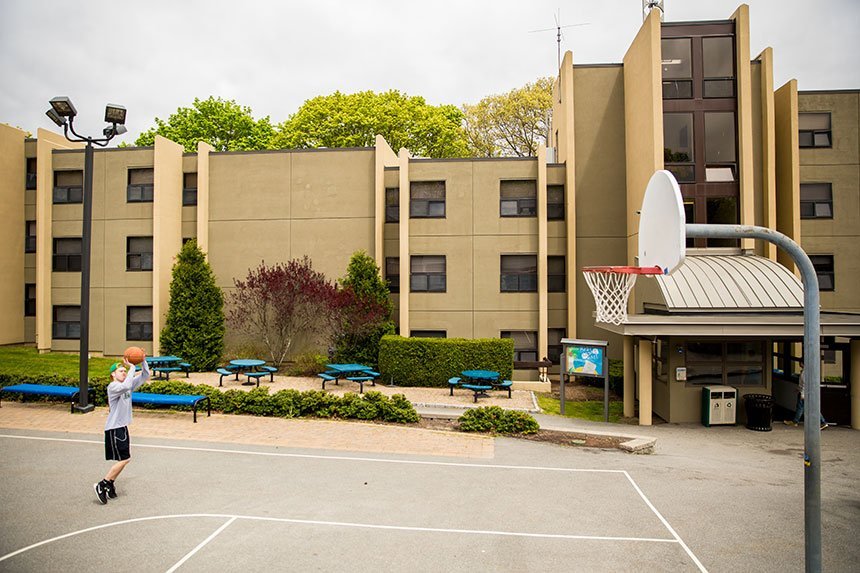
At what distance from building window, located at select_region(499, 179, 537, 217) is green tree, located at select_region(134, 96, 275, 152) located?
24.2 meters

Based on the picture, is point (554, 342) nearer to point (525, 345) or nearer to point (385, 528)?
point (525, 345)

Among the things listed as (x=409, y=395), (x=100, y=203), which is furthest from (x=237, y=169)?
(x=409, y=395)

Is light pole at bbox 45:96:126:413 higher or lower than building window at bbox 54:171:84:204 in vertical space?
lower

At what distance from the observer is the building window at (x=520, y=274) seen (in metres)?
24.7

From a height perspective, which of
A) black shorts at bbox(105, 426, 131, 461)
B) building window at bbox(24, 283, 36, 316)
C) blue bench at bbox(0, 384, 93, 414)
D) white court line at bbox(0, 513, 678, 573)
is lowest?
white court line at bbox(0, 513, 678, 573)

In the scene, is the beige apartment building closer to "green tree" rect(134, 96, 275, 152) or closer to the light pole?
the light pole

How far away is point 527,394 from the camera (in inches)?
819

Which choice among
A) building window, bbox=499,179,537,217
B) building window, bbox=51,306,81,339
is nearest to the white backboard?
building window, bbox=499,179,537,217

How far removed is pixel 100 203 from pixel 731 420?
89.7ft

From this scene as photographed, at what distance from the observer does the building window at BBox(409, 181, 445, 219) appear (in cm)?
2522

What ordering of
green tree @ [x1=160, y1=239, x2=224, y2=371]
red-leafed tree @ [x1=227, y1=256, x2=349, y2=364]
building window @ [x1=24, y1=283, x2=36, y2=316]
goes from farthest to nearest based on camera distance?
1. building window @ [x1=24, y1=283, x2=36, y2=316]
2. red-leafed tree @ [x1=227, y1=256, x2=349, y2=364]
3. green tree @ [x1=160, y1=239, x2=224, y2=371]

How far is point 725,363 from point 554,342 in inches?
338

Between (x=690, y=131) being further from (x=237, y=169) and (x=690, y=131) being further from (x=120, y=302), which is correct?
(x=120, y=302)

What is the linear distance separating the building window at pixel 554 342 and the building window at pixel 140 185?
19.4 meters
